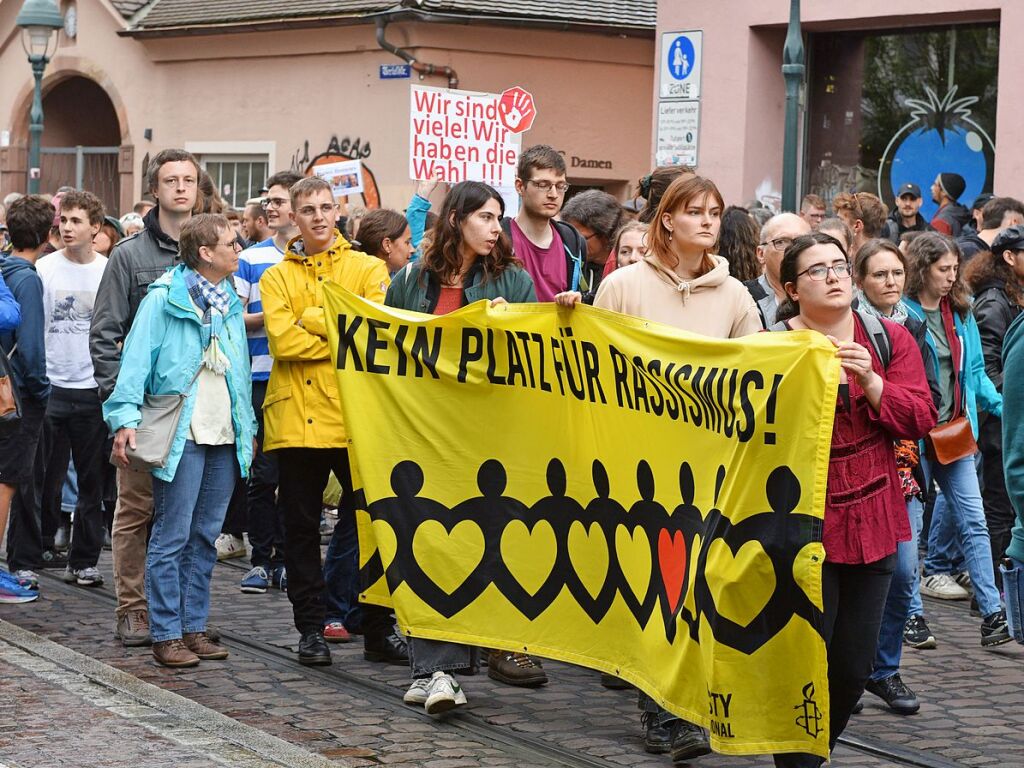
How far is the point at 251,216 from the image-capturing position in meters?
12.7

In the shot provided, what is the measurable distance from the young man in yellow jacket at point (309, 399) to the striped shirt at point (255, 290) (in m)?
1.87

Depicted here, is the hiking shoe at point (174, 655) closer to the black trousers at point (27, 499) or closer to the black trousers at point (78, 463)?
the black trousers at point (27, 499)

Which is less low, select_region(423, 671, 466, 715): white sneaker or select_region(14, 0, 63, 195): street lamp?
select_region(14, 0, 63, 195): street lamp

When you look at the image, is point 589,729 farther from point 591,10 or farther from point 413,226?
point 591,10

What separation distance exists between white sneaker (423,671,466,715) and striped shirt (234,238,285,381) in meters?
3.30

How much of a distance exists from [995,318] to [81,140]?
26.2m

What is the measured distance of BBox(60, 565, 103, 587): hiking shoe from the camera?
10.0 metres

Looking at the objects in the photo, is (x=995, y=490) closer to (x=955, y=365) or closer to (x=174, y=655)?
(x=955, y=365)

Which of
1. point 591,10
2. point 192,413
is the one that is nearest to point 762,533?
point 192,413

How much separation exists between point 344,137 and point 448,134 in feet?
39.6

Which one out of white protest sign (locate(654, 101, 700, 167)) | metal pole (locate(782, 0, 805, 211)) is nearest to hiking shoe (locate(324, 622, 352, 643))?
metal pole (locate(782, 0, 805, 211))

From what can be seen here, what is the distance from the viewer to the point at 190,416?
26.1 ft

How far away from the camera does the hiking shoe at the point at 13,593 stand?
374 inches

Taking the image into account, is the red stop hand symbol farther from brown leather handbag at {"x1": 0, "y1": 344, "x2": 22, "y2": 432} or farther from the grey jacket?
brown leather handbag at {"x1": 0, "y1": 344, "x2": 22, "y2": 432}
